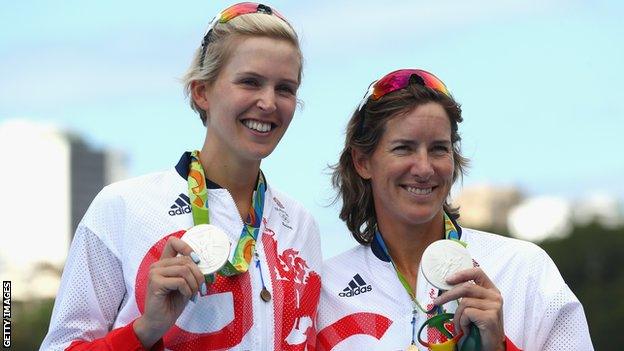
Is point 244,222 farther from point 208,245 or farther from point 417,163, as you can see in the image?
point 417,163

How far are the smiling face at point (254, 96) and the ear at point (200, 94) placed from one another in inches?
3.8

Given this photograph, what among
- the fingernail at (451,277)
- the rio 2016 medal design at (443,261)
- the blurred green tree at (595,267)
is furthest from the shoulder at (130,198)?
the blurred green tree at (595,267)

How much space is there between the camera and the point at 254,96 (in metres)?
7.14

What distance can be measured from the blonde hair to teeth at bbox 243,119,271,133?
0.99ft

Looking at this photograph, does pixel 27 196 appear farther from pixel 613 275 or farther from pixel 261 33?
pixel 261 33

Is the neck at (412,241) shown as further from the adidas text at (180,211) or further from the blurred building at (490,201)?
the blurred building at (490,201)

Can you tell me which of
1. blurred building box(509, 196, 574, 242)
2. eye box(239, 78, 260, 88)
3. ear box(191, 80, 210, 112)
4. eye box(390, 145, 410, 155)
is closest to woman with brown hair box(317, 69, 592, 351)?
eye box(390, 145, 410, 155)

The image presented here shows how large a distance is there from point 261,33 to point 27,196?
505 feet

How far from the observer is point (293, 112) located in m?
7.34

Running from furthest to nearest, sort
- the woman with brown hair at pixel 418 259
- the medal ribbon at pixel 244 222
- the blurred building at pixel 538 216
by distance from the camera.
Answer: the blurred building at pixel 538 216 → the woman with brown hair at pixel 418 259 → the medal ribbon at pixel 244 222

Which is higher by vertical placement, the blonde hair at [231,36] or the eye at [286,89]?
the blonde hair at [231,36]

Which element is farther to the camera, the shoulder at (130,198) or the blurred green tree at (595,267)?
the blurred green tree at (595,267)

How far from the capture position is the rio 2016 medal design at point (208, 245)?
669 centimetres

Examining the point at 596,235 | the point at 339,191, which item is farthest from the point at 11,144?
the point at 339,191
